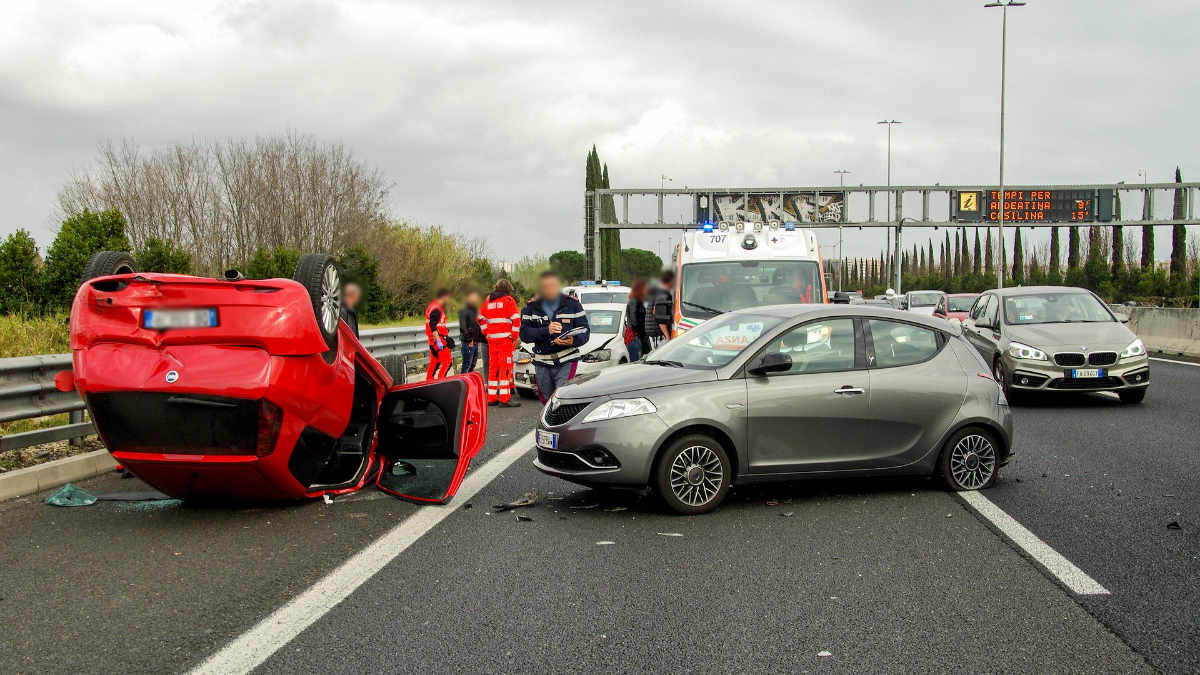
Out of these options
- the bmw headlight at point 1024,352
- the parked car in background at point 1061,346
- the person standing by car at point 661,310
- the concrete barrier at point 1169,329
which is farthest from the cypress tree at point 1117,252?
the person standing by car at point 661,310

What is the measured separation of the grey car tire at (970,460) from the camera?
8.02 metres

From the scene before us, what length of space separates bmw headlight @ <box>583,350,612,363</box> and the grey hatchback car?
24.3 ft

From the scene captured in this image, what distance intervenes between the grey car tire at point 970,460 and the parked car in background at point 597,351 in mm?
7547

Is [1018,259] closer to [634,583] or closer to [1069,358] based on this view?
[1069,358]

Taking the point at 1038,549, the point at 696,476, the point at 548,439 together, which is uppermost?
the point at 548,439

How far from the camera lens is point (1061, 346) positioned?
1401cm

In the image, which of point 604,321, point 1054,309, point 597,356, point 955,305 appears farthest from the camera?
point 955,305

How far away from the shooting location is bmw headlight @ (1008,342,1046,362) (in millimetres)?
13984

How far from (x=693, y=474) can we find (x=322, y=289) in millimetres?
2735

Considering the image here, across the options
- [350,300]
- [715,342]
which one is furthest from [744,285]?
[350,300]

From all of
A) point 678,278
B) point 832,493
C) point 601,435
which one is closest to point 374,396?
point 601,435

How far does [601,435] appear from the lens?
715 centimetres

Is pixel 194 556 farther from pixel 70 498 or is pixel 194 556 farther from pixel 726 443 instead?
pixel 726 443

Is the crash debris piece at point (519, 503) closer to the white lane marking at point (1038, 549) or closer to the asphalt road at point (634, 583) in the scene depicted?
the asphalt road at point (634, 583)
